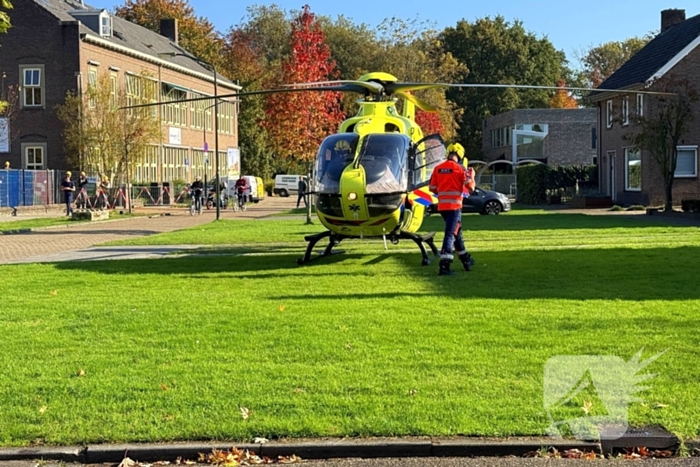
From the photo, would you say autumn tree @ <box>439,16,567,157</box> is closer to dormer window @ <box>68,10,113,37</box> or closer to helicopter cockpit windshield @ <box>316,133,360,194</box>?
dormer window @ <box>68,10,113,37</box>

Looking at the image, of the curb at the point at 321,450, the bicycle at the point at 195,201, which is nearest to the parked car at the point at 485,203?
the bicycle at the point at 195,201

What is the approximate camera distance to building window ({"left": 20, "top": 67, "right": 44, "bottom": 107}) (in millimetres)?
49156

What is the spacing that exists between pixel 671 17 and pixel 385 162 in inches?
1530

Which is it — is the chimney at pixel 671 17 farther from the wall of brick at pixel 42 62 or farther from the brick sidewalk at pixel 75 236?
the wall of brick at pixel 42 62

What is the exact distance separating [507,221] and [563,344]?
80.5 ft

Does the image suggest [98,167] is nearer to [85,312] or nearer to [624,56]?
[85,312]

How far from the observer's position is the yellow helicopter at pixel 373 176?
53.8ft

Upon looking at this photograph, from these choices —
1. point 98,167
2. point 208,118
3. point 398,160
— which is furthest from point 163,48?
point 398,160

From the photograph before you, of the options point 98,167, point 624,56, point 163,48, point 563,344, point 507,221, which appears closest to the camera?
point 563,344

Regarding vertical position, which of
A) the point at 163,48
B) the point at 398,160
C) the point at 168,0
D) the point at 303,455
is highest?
the point at 168,0

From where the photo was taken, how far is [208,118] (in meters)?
69.7

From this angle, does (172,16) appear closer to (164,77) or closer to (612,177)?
(164,77)

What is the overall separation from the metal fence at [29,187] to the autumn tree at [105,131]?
6.20 feet

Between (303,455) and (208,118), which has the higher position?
(208,118)
